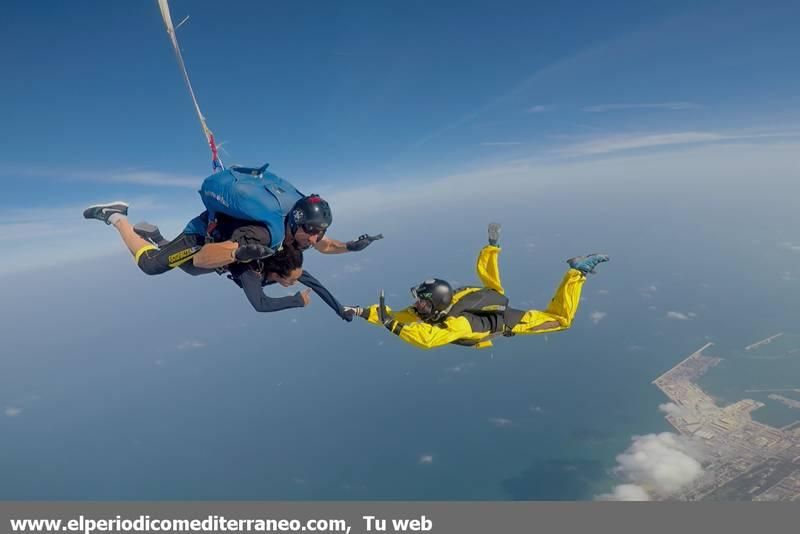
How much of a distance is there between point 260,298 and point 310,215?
904 mm

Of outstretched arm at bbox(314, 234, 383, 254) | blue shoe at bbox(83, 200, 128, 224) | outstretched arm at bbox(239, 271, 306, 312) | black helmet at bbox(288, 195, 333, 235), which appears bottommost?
outstretched arm at bbox(239, 271, 306, 312)

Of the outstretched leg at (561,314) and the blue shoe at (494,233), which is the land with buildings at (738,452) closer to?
the outstretched leg at (561,314)

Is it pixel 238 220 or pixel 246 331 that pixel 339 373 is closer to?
pixel 246 331

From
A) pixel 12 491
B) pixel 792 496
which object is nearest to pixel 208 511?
pixel 792 496

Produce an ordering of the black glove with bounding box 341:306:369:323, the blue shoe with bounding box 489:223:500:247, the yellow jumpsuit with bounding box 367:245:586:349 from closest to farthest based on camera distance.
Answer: the black glove with bounding box 341:306:369:323 < the yellow jumpsuit with bounding box 367:245:586:349 < the blue shoe with bounding box 489:223:500:247

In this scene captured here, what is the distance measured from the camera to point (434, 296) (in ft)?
11.8

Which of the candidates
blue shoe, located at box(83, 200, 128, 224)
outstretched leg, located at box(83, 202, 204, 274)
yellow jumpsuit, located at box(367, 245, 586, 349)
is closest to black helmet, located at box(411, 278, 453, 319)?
yellow jumpsuit, located at box(367, 245, 586, 349)

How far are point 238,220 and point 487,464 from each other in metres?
40.4

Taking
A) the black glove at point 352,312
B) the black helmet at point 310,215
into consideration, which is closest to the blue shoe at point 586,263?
the black glove at point 352,312

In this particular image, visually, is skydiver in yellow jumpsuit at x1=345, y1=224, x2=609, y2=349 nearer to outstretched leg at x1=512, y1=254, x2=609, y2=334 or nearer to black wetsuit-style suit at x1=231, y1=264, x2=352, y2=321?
outstretched leg at x1=512, y1=254, x2=609, y2=334

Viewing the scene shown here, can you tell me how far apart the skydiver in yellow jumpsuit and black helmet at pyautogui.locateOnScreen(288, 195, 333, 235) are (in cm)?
84

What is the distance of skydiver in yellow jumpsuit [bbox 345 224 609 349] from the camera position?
3.50 m

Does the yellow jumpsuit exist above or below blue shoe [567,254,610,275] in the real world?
below

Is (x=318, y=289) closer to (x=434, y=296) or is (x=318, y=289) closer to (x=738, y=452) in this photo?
(x=434, y=296)
